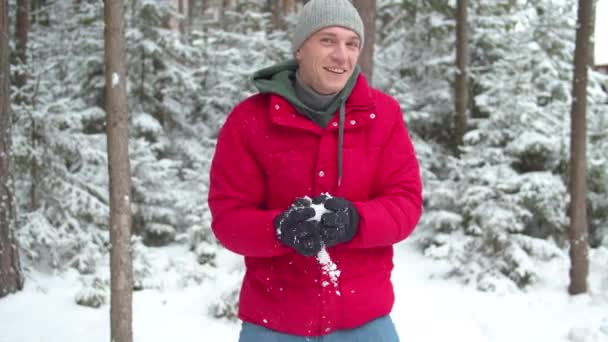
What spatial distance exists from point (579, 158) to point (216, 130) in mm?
7947

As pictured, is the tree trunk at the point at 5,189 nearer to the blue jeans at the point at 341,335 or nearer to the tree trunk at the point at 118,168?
the tree trunk at the point at 118,168

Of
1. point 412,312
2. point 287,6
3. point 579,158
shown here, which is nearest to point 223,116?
point 412,312

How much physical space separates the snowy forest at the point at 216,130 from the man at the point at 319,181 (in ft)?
16.0

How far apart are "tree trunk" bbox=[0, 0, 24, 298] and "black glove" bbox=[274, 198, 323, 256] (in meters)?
5.89

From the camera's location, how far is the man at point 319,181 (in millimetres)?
1934

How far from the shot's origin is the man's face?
1.98 metres

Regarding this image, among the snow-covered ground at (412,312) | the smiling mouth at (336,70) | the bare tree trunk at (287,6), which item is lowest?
the snow-covered ground at (412,312)

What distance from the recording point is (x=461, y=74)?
459 inches

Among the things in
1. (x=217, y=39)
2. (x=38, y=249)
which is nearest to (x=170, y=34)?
(x=217, y=39)

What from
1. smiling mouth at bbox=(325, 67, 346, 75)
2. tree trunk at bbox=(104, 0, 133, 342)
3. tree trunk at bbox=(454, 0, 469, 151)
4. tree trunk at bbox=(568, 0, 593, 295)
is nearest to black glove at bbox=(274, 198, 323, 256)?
smiling mouth at bbox=(325, 67, 346, 75)

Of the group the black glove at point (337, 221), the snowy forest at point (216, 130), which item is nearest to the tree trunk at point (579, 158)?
the snowy forest at point (216, 130)

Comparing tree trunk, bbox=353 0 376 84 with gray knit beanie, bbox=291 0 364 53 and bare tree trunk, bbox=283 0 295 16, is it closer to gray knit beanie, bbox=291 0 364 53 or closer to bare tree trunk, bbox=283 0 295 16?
gray knit beanie, bbox=291 0 364 53

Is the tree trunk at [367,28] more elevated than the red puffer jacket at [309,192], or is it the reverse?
the tree trunk at [367,28]

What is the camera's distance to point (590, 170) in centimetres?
948
